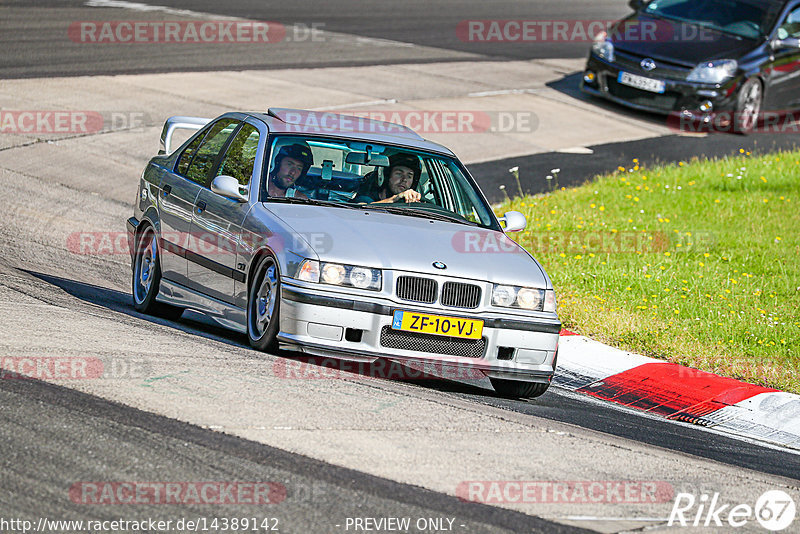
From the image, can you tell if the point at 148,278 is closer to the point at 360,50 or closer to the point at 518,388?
the point at 518,388

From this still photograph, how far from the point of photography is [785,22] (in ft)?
64.6

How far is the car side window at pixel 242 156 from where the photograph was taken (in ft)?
26.2

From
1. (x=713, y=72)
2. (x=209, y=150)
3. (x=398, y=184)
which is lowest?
(x=713, y=72)

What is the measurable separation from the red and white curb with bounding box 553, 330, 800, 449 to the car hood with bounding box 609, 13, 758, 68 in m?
10.7

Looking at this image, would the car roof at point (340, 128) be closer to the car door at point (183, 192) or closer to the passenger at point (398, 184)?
the passenger at point (398, 184)

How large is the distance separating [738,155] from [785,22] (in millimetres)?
3480

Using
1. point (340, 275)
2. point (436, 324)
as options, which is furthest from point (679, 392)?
point (340, 275)

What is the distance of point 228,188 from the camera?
7617 millimetres

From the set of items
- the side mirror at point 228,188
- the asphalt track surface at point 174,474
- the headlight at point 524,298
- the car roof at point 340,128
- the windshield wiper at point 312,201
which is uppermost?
the car roof at point 340,128

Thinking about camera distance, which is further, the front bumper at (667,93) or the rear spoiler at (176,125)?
the front bumper at (667,93)

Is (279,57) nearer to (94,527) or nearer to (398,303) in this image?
(398,303)

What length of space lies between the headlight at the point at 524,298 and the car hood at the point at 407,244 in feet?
0.14

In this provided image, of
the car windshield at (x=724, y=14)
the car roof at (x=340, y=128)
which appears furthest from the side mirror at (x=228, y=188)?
the car windshield at (x=724, y=14)

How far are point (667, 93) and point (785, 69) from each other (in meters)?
2.26
